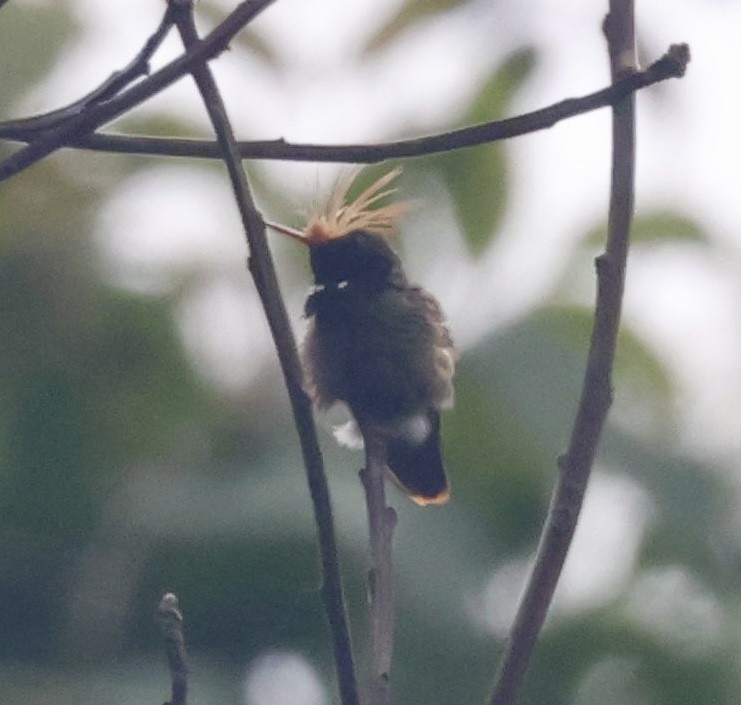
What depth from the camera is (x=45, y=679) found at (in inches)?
207

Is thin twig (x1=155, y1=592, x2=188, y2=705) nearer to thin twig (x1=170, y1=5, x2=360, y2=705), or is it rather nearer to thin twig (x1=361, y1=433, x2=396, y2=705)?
thin twig (x1=170, y1=5, x2=360, y2=705)

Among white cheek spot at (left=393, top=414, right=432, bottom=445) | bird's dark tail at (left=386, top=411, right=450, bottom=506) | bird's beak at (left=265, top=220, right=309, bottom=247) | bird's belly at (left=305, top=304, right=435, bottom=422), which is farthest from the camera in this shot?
bird's dark tail at (left=386, top=411, right=450, bottom=506)

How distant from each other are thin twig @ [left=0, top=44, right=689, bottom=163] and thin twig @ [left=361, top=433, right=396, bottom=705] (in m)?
0.46

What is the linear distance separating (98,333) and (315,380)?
2.56 metres

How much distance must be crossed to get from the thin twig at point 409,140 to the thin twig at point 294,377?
0.44 ft

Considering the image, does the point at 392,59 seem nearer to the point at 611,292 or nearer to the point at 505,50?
the point at 505,50

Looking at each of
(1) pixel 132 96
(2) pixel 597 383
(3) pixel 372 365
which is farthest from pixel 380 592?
(3) pixel 372 365

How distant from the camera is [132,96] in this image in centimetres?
178

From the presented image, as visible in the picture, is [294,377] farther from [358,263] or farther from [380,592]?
[358,263]

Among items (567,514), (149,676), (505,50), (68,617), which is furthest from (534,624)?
(505,50)

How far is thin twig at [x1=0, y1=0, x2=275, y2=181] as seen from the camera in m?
1.69

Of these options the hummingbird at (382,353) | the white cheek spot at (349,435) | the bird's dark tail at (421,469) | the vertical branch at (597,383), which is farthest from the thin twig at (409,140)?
the bird's dark tail at (421,469)

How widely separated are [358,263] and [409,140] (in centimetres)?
156

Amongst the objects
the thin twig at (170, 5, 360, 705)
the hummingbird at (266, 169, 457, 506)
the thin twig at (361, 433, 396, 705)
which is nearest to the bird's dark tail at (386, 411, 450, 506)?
the hummingbird at (266, 169, 457, 506)
